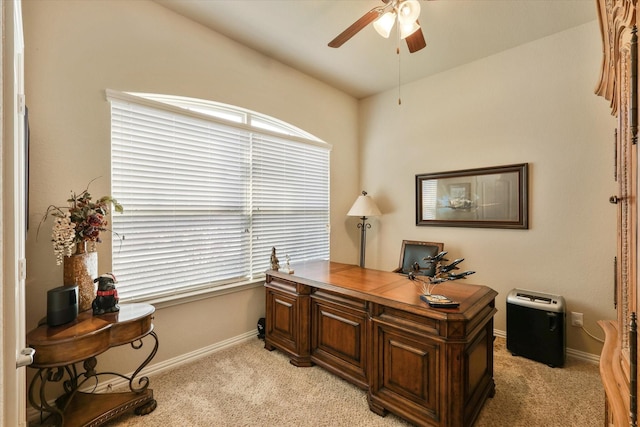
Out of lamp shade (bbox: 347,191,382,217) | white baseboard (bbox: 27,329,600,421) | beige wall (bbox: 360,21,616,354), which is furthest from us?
lamp shade (bbox: 347,191,382,217)

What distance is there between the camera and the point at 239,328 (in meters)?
2.87

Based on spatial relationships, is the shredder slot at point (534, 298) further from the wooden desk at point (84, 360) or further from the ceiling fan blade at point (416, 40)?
the wooden desk at point (84, 360)

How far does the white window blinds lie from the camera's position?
2.21 metres

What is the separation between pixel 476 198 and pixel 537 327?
1393mm

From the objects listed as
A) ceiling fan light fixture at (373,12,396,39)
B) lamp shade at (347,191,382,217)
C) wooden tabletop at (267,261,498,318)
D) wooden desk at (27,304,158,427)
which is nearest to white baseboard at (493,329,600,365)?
wooden tabletop at (267,261,498,318)

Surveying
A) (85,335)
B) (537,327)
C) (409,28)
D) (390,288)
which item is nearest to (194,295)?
(85,335)

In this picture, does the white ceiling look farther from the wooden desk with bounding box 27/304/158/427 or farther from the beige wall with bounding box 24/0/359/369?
the wooden desk with bounding box 27/304/158/427

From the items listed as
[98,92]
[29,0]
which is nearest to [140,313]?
[98,92]

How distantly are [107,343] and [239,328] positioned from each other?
1.37 m

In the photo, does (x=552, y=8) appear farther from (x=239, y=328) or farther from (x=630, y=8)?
(x=239, y=328)

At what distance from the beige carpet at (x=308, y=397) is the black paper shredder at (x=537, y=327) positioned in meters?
0.10

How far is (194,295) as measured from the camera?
251 centimetres

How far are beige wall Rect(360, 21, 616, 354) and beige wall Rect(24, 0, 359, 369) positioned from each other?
1.97m

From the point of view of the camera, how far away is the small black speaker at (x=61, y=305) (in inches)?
61.4
